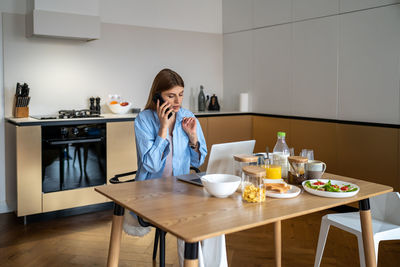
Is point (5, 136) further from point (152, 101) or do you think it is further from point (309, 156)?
point (309, 156)

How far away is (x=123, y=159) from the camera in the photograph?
4.41 meters

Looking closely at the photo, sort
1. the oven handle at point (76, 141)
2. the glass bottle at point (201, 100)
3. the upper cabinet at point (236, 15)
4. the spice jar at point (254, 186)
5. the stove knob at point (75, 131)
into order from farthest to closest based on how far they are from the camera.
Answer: the glass bottle at point (201, 100), the upper cabinet at point (236, 15), the stove knob at point (75, 131), the oven handle at point (76, 141), the spice jar at point (254, 186)

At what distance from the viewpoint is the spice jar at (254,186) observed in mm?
1790

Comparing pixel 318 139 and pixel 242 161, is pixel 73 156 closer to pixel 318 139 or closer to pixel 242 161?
pixel 242 161

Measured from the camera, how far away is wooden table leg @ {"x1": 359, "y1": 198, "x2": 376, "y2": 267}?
2.06 metres

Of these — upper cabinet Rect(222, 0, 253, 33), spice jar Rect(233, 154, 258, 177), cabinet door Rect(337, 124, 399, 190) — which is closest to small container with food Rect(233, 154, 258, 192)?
spice jar Rect(233, 154, 258, 177)

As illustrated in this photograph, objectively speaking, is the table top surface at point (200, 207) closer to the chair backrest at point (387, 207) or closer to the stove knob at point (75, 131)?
the chair backrest at point (387, 207)

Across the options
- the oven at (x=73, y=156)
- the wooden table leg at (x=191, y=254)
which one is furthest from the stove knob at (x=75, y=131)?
the wooden table leg at (x=191, y=254)

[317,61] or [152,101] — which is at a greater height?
[317,61]

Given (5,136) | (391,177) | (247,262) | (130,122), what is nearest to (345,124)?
(391,177)

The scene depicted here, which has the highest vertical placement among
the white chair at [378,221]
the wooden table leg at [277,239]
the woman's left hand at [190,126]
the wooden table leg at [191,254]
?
the woman's left hand at [190,126]

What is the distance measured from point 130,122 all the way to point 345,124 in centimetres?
232

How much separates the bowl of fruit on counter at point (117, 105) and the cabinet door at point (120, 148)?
0.39m

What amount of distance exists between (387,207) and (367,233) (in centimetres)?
49
